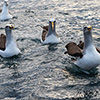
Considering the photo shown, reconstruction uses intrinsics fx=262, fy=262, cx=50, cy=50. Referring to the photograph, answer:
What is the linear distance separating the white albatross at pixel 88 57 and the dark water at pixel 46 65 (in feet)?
1.41

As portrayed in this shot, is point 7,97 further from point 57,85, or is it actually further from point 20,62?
point 20,62

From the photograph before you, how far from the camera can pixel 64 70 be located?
38.5 feet

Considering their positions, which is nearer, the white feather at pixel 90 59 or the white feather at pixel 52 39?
the white feather at pixel 90 59

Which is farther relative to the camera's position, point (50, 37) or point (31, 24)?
point (31, 24)

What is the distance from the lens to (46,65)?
1236 cm

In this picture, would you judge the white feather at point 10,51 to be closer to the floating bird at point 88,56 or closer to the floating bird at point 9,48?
the floating bird at point 9,48

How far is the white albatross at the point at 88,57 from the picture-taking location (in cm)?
1080

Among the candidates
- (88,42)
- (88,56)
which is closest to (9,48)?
(88,42)

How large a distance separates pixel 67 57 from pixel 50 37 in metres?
3.14

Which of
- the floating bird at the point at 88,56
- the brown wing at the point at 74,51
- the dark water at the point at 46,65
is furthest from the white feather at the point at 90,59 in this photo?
the dark water at the point at 46,65

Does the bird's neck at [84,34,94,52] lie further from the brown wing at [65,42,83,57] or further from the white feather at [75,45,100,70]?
the brown wing at [65,42,83,57]

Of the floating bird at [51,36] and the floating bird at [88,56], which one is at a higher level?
the floating bird at [51,36]

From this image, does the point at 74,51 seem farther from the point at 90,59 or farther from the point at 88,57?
the point at 90,59

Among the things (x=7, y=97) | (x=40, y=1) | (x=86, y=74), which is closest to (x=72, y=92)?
(x=86, y=74)
